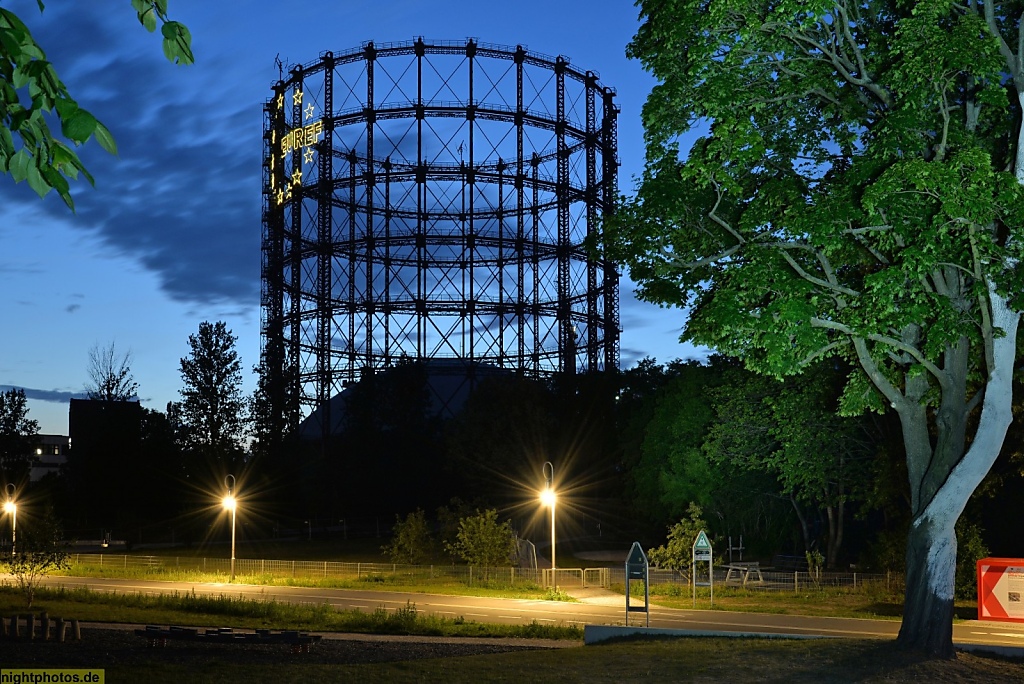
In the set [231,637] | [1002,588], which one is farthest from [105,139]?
[1002,588]

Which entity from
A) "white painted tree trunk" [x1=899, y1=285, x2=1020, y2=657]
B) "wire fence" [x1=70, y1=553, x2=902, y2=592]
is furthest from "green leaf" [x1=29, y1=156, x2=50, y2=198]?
"wire fence" [x1=70, y1=553, x2=902, y2=592]

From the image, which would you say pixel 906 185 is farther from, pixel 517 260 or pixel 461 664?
pixel 517 260

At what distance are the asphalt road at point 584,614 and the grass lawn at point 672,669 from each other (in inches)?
204

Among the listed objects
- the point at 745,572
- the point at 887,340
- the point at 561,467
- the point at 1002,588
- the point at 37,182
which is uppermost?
the point at 887,340

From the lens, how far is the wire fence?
3300 cm

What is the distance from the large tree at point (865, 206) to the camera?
14109 mm

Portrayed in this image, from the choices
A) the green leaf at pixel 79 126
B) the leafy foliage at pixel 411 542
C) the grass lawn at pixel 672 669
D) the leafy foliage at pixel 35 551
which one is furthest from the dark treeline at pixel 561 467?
the green leaf at pixel 79 126

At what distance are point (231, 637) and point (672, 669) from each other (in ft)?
30.5

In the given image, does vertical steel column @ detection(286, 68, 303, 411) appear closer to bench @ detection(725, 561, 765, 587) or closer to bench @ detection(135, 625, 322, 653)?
bench @ detection(725, 561, 765, 587)

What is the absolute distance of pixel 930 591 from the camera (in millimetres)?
15320

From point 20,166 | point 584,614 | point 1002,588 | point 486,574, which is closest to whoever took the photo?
point 20,166

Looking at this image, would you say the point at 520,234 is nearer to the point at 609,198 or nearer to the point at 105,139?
the point at 609,198

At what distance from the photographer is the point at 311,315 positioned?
71.6 m

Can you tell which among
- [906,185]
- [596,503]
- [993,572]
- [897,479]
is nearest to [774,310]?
[906,185]
